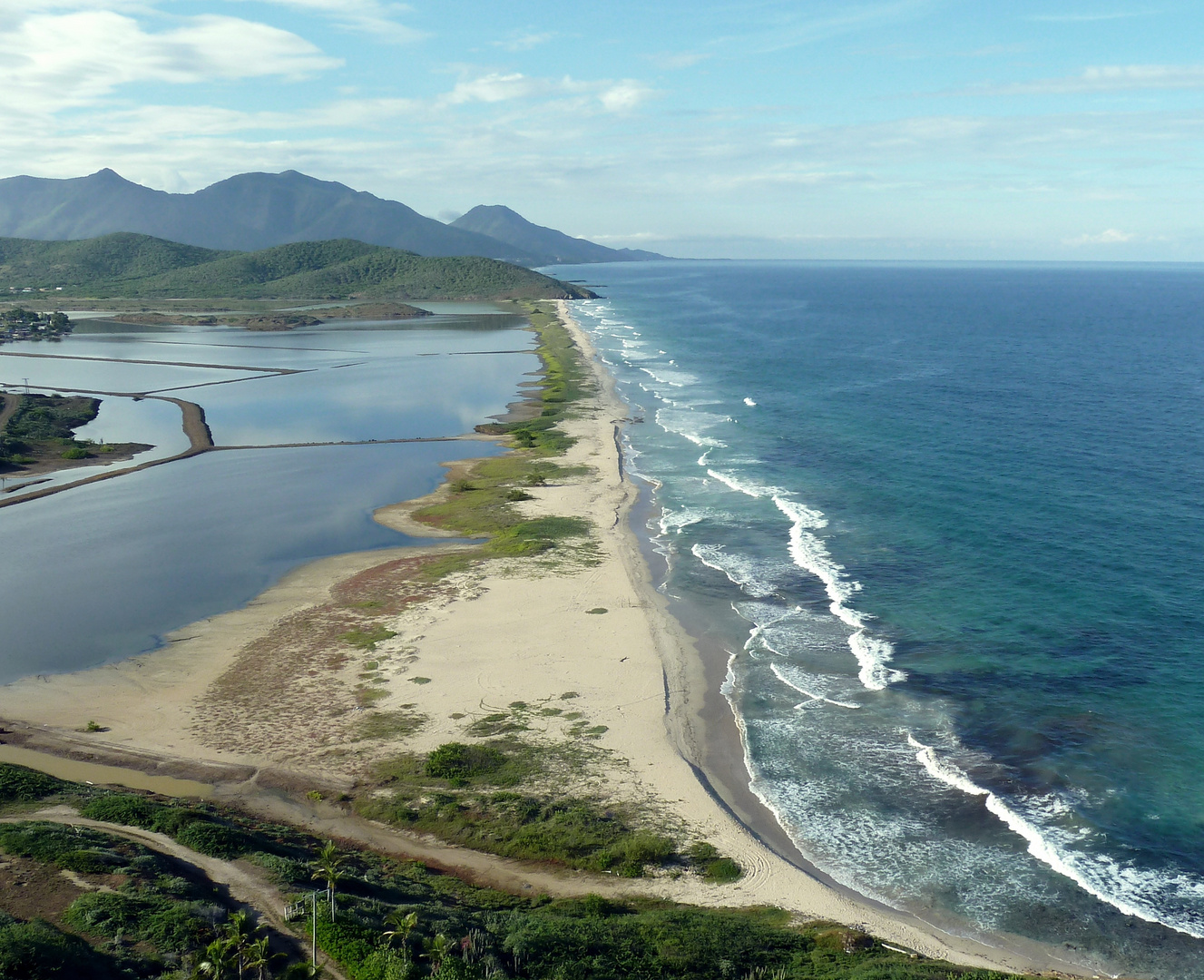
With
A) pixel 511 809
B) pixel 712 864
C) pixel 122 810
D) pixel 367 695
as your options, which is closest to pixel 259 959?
pixel 122 810

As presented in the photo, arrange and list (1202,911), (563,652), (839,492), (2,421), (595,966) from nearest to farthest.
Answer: (595,966) → (1202,911) → (563,652) → (839,492) → (2,421)

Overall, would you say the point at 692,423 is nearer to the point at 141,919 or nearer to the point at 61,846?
the point at 61,846

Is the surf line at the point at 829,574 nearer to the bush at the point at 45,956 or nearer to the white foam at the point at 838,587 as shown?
the white foam at the point at 838,587

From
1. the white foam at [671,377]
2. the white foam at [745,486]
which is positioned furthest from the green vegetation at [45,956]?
the white foam at [671,377]

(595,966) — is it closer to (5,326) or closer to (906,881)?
(906,881)

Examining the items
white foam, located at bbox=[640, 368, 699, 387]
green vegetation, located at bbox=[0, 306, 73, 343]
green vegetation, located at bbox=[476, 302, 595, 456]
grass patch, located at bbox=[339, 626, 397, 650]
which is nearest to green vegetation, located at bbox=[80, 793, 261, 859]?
grass patch, located at bbox=[339, 626, 397, 650]

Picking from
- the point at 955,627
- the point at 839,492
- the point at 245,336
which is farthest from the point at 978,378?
the point at 245,336
